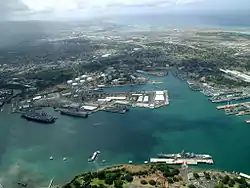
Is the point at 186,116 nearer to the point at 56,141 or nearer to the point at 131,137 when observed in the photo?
the point at 131,137

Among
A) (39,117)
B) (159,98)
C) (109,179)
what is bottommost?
(39,117)

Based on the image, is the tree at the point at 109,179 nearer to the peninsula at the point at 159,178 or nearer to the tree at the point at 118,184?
the peninsula at the point at 159,178

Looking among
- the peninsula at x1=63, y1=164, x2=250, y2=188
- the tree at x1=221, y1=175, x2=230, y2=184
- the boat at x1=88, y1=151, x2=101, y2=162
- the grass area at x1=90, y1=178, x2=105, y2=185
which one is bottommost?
the boat at x1=88, y1=151, x2=101, y2=162

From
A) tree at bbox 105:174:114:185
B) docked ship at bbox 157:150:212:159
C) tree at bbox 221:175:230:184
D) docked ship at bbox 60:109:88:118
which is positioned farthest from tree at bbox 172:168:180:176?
docked ship at bbox 60:109:88:118

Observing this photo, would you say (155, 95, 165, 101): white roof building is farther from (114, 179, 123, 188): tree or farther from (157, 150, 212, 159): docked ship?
(114, 179, 123, 188): tree

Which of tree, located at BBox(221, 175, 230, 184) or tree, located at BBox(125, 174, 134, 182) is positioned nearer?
tree, located at BBox(221, 175, 230, 184)

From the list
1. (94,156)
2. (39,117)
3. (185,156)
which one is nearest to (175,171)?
(185,156)

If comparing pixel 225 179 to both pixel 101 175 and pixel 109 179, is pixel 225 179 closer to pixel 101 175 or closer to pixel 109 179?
pixel 109 179
